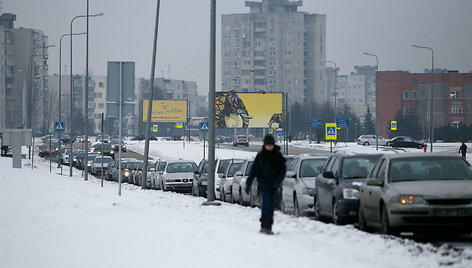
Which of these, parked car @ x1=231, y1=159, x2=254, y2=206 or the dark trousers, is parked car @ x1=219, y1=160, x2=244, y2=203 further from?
the dark trousers

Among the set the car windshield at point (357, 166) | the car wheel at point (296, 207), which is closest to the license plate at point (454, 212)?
the car windshield at point (357, 166)

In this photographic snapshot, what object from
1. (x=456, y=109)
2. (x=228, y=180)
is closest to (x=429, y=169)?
(x=228, y=180)

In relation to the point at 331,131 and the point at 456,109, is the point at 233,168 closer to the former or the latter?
the point at 331,131

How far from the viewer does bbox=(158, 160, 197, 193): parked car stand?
37.8 m

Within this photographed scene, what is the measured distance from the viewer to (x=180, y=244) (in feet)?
38.8

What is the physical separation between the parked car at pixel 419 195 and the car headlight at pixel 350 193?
146 cm

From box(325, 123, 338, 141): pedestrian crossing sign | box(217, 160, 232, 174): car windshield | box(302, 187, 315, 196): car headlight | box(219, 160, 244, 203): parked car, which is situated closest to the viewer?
box(302, 187, 315, 196): car headlight

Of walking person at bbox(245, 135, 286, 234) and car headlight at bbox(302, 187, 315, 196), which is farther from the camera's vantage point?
car headlight at bbox(302, 187, 315, 196)

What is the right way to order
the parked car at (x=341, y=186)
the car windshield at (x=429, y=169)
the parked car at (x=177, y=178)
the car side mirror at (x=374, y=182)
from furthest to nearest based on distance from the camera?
the parked car at (x=177, y=178), the parked car at (x=341, y=186), the car windshield at (x=429, y=169), the car side mirror at (x=374, y=182)

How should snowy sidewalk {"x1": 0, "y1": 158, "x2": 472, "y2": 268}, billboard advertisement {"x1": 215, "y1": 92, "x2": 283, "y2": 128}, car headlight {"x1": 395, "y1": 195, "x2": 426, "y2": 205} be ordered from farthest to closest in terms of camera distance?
billboard advertisement {"x1": 215, "y1": 92, "x2": 283, "y2": 128} → car headlight {"x1": 395, "y1": 195, "x2": 426, "y2": 205} → snowy sidewalk {"x1": 0, "y1": 158, "x2": 472, "y2": 268}

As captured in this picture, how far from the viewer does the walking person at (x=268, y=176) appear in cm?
1389

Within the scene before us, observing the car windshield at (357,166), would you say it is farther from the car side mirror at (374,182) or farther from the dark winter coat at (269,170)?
the dark winter coat at (269,170)

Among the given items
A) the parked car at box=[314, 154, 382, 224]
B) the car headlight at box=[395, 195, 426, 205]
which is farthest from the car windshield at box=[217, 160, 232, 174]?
the car headlight at box=[395, 195, 426, 205]

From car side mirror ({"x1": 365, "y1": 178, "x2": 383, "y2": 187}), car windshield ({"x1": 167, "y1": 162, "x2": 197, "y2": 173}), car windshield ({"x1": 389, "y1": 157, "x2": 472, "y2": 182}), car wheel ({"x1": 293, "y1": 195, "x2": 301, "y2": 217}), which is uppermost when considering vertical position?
car windshield ({"x1": 389, "y1": 157, "x2": 472, "y2": 182})
